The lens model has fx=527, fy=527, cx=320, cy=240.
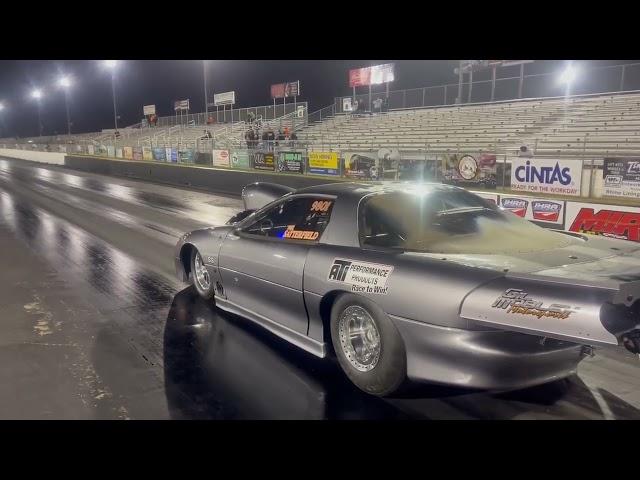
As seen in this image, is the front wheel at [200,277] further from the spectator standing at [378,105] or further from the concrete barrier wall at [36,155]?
the concrete barrier wall at [36,155]

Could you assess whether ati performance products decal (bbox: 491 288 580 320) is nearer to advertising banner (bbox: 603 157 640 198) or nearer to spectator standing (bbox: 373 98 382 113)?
advertising banner (bbox: 603 157 640 198)

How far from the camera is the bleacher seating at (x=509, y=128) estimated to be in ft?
56.5

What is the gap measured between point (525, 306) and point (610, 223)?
7967mm

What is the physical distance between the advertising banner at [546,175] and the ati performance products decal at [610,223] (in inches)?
94.0

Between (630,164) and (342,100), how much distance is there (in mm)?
24211

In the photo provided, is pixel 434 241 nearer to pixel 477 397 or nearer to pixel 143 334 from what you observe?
pixel 477 397

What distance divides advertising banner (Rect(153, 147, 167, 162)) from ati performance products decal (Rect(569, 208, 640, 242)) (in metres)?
27.5

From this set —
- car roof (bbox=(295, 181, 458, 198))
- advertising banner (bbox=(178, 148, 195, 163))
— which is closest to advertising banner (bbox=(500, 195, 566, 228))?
car roof (bbox=(295, 181, 458, 198))

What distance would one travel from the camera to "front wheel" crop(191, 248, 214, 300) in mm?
5719

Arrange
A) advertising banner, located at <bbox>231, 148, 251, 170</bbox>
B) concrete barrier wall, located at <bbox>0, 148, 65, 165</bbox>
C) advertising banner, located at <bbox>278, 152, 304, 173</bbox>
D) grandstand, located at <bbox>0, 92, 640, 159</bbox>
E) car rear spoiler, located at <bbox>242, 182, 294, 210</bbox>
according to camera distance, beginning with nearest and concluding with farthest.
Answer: car rear spoiler, located at <bbox>242, 182, 294, 210</bbox>
grandstand, located at <bbox>0, 92, 640, 159</bbox>
advertising banner, located at <bbox>278, 152, 304, 173</bbox>
advertising banner, located at <bbox>231, 148, 251, 170</bbox>
concrete barrier wall, located at <bbox>0, 148, 65, 165</bbox>

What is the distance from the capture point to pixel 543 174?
1292 cm

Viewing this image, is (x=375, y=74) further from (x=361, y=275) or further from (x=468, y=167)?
(x=361, y=275)

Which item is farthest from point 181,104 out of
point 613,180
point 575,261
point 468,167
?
point 575,261

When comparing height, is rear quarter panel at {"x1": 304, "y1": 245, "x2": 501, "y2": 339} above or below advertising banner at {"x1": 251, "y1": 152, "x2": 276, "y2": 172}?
below
